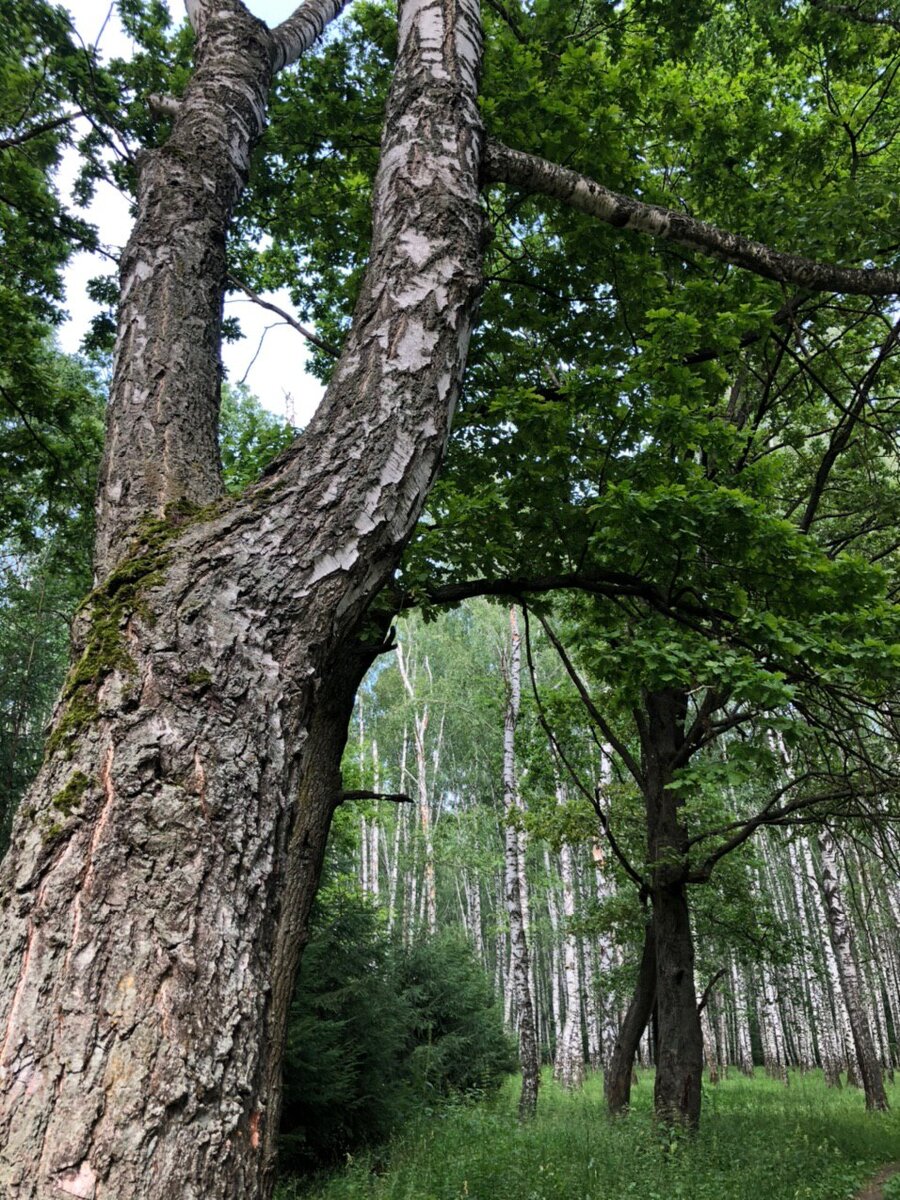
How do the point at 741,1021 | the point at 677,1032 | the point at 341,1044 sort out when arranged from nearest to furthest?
the point at 677,1032
the point at 341,1044
the point at 741,1021

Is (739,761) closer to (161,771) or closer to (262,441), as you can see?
(161,771)

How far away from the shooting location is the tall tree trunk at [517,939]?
426 inches

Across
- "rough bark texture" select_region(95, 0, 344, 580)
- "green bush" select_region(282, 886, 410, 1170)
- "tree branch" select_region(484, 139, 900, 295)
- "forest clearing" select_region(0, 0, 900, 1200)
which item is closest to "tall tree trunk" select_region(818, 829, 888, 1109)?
"forest clearing" select_region(0, 0, 900, 1200)

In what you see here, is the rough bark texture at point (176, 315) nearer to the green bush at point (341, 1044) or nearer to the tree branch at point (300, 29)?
the tree branch at point (300, 29)

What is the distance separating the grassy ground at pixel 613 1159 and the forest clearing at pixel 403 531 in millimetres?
82

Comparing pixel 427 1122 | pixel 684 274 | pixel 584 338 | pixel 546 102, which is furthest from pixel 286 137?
pixel 427 1122

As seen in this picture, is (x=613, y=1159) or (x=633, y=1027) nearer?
(x=613, y=1159)

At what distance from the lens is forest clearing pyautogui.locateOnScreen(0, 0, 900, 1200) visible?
126cm

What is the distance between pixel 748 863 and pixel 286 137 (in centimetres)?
1146

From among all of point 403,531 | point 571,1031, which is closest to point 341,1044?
point 571,1031

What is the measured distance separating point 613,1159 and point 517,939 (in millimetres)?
5675

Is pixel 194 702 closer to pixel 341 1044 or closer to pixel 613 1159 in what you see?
pixel 613 1159

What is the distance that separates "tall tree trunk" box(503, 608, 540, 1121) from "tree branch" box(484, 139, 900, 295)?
380 inches

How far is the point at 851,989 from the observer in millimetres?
12703
